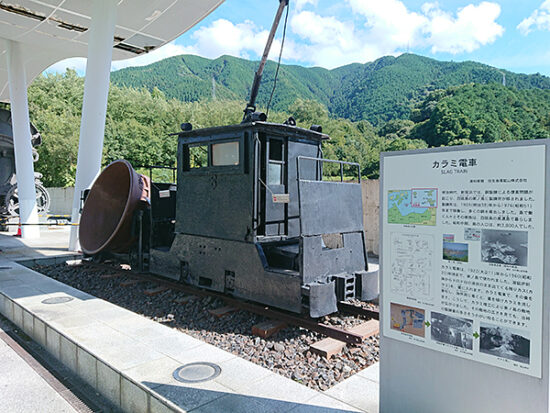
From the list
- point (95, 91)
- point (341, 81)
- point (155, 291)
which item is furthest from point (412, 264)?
point (341, 81)

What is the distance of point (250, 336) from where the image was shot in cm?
480

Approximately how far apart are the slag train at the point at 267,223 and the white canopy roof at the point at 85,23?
800 centimetres

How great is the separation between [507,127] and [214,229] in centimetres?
→ 6702

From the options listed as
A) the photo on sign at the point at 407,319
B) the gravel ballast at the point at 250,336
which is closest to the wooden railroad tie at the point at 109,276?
the gravel ballast at the point at 250,336

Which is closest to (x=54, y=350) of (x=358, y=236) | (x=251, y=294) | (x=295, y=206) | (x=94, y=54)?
(x=251, y=294)

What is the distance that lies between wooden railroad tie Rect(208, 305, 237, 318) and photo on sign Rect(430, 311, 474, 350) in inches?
136

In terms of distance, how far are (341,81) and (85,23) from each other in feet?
501

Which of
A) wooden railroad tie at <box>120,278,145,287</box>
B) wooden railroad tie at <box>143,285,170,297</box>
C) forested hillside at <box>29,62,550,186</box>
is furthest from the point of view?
forested hillside at <box>29,62,550,186</box>

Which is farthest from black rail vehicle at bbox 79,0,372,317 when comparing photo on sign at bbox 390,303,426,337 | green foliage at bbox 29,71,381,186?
green foliage at bbox 29,71,381,186

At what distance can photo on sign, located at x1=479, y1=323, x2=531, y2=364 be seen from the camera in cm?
204

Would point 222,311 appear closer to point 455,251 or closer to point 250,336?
point 250,336

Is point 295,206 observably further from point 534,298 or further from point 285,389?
point 534,298

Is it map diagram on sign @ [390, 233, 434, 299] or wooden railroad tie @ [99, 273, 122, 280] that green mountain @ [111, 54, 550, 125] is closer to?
wooden railroad tie @ [99, 273, 122, 280]

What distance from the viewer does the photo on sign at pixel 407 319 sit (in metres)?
2.44
